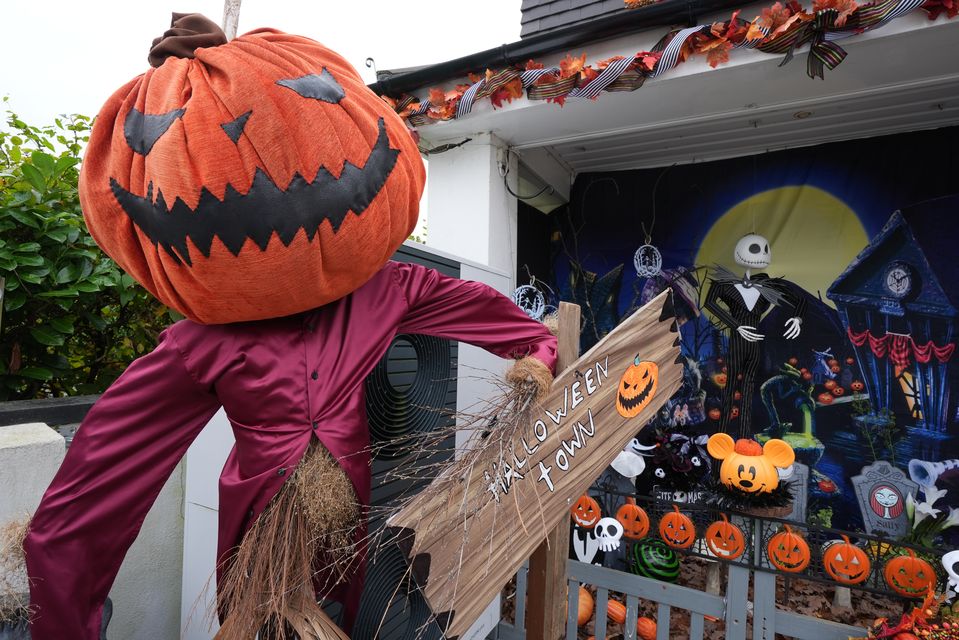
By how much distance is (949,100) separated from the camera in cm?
307

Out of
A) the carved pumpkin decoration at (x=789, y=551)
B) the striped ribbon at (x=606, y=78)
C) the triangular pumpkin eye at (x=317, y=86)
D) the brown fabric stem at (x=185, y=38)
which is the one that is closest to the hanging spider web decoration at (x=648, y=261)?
the striped ribbon at (x=606, y=78)

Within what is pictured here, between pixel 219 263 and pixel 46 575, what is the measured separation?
0.78m

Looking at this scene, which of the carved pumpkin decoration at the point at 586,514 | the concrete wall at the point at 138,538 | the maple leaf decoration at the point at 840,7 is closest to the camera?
the concrete wall at the point at 138,538

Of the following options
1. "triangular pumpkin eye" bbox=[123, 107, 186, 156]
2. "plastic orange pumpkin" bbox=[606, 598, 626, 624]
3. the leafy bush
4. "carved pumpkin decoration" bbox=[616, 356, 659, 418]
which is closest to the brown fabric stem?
"triangular pumpkin eye" bbox=[123, 107, 186, 156]

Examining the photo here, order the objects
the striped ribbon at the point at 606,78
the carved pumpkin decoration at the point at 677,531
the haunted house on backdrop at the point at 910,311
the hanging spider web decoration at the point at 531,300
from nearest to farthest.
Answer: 1. the striped ribbon at the point at 606,78
2. the carved pumpkin decoration at the point at 677,531
3. the haunted house on backdrop at the point at 910,311
4. the hanging spider web decoration at the point at 531,300

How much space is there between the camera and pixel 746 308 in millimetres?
3844

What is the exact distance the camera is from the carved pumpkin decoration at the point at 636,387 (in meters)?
1.36

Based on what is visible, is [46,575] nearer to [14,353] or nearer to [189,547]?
[189,547]

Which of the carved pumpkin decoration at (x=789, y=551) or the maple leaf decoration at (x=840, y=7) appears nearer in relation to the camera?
the maple leaf decoration at (x=840, y=7)

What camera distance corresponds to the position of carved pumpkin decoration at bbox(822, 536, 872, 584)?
2613 mm

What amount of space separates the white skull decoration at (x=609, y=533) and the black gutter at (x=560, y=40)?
2705 mm

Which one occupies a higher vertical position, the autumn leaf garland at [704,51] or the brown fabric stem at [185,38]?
the autumn leaf garland at [704,51]

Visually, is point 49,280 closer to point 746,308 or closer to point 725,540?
point 725,540

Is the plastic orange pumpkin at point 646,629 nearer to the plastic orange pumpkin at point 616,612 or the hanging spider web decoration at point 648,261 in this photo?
the plastic orange pumpkin at point 616,612
